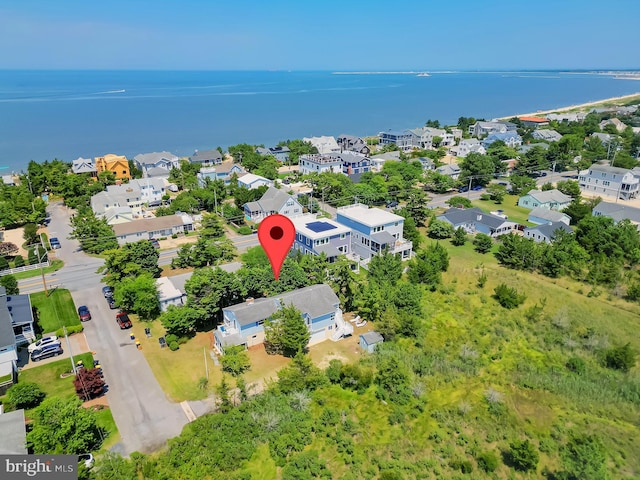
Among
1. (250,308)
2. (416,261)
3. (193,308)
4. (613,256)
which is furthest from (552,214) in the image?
(193,308)

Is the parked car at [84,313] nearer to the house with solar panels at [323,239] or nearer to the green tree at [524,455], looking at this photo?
the house with solar panels at [323,239]

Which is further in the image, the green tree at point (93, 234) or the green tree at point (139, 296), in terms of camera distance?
the green tree at point (93, 234)

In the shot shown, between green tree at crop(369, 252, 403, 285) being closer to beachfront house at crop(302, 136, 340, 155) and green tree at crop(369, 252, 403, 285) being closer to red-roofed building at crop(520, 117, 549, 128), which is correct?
beachfront house at crop(302, 136, 340, 155)

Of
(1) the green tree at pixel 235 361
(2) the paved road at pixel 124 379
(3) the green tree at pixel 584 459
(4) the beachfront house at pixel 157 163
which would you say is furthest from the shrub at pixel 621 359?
(4) the beachfront house at pixel 157 163

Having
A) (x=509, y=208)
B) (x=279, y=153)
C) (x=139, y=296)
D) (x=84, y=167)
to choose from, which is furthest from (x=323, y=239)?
(x=84, y=167)

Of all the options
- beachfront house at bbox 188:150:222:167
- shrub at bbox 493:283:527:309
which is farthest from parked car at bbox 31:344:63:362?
beachfront house at bbox 188:150:222:167

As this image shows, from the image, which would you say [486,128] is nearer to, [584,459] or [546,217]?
[546,217]
